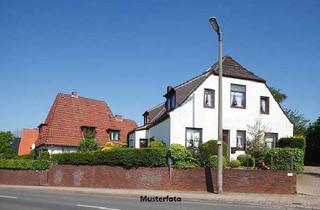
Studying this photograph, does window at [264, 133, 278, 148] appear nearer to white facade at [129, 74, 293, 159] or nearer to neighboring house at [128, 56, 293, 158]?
neighboring house at [128, 56, 293, 158]

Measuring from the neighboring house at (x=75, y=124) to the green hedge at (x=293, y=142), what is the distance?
21.2 metres

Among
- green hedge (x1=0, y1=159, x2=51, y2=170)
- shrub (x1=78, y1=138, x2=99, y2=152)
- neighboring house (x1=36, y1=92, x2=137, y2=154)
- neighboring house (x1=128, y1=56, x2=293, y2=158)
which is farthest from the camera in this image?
neighboring house (x1=36, y1=92, x2=137, y2=154)

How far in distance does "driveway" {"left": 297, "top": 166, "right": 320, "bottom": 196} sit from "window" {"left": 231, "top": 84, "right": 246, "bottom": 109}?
8.53 meters

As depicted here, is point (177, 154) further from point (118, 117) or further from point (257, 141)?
point (118, 117)

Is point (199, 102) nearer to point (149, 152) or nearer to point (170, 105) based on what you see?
point (170, 105)

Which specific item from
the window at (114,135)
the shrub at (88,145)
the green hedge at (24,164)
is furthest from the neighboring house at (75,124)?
the shrub at (88,145)

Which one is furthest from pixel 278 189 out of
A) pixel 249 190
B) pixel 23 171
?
pixel 23 171

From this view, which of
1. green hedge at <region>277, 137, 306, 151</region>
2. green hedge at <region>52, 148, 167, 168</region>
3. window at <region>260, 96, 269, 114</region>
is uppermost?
window at <region>260, 96, 269, 114</region>

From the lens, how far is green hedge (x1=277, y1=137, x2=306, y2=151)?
34969 millimetres

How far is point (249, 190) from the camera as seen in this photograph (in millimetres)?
25312

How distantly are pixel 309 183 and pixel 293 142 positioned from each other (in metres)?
8.76

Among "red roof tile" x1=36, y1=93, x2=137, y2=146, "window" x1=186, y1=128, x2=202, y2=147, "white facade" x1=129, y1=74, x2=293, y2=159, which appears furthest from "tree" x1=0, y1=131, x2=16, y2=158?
"window" x1=186, y1=128, x2=202, y2=147

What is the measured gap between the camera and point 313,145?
1683 inches

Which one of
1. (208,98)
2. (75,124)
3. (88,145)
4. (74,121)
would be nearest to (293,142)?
(208,98)
